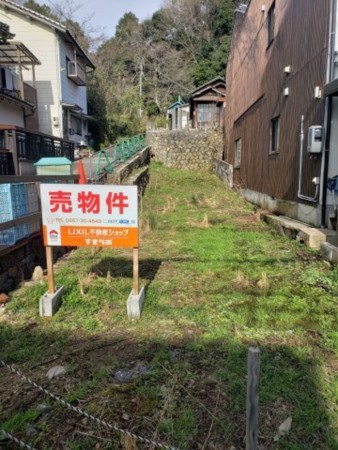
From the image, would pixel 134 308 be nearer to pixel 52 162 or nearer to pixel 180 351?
pixel 180 351

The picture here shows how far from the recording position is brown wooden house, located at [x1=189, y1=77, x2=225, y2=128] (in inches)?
1004

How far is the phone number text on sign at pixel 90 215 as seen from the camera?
11.6ft

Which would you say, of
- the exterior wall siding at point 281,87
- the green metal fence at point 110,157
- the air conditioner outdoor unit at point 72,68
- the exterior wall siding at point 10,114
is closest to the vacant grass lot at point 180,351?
the exterior wall siding at point 281,87

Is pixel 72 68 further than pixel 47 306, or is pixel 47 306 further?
pixel 72 68

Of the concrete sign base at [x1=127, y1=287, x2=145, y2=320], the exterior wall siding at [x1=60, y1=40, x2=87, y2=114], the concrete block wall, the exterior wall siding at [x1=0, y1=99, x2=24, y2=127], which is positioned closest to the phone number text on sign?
the concrete sign base at [x1=127, y1=287, x2=145, y2=320]

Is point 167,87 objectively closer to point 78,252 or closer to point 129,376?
point 78,252

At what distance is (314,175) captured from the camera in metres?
6.34

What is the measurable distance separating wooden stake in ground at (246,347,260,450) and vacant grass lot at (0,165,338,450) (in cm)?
56

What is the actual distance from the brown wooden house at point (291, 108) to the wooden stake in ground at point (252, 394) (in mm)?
5005

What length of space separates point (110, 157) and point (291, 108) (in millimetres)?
7995

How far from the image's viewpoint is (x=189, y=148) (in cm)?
2241

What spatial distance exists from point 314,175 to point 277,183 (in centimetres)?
246

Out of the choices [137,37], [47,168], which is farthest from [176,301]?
[137,37]

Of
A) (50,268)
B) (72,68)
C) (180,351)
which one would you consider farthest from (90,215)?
(72,68)
